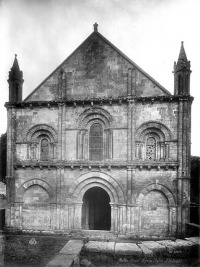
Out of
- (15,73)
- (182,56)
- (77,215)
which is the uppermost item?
(182,56)

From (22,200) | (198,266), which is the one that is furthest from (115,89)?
(198,266)

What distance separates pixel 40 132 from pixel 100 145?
166 inches

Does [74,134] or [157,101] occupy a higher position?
[157,101]

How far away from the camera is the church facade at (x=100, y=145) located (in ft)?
53.1

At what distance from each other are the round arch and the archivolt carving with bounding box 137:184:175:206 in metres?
1.11

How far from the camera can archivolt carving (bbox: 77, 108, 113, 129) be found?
17.0m

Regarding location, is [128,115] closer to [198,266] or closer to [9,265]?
[198,266]

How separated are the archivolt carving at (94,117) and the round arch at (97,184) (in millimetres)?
3239

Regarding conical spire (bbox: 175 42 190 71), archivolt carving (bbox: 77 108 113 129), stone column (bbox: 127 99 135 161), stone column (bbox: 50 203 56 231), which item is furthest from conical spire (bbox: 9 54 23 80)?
conical spire (bbox: 175 42 190 71)

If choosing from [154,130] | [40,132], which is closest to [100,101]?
[154,130]

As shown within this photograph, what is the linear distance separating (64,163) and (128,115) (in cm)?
513

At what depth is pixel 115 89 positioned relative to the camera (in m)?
17.2

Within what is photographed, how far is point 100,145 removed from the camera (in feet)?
56.7

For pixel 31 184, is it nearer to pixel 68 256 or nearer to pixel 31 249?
pixel 31 249
